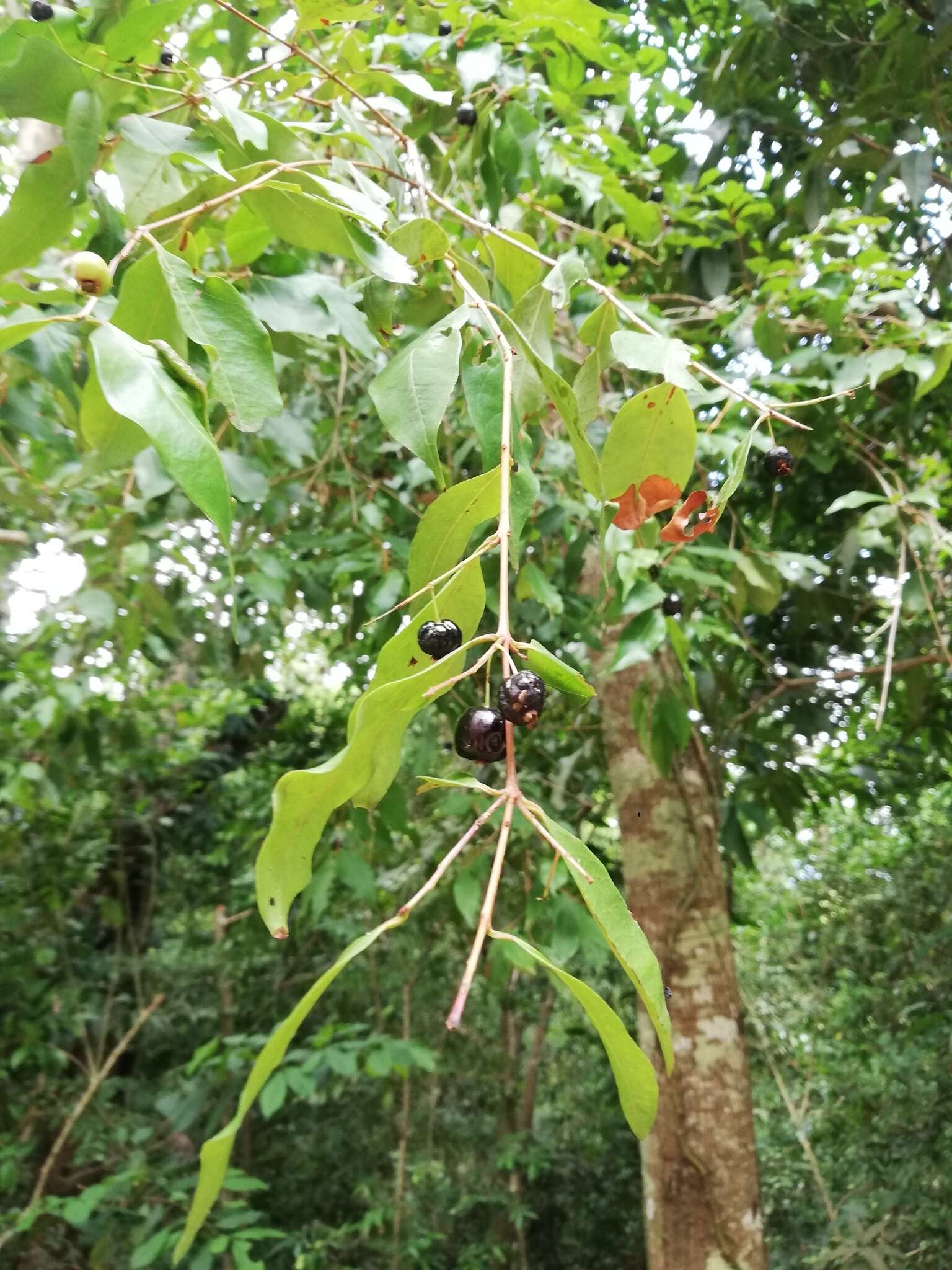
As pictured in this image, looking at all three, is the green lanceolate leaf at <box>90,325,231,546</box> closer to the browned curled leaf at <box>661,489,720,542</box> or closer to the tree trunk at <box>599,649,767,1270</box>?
the browned curled leaf at <box>661,489,720,542</box>

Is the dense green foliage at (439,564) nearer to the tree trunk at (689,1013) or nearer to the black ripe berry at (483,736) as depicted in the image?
the black ripe berry at (483,736)

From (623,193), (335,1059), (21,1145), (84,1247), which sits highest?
(623,193)

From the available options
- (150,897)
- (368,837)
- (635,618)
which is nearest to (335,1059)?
(368,837)

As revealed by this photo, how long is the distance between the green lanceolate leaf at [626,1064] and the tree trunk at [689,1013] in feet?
3.33

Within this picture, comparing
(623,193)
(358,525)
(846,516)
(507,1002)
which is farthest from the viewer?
(507,1002)

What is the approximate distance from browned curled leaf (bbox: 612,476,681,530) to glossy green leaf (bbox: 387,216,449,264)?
0.21m

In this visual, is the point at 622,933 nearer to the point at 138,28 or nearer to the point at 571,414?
the point at 571,414

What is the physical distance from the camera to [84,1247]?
9.72 feet

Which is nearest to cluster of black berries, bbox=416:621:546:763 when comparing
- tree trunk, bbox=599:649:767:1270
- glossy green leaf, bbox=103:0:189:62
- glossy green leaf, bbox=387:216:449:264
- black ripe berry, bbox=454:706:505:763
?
black ripe berry, bbox=454:706:505:763

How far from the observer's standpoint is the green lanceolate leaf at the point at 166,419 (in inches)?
16.2

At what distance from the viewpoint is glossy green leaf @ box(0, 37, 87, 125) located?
0.57m

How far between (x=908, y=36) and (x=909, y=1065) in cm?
274

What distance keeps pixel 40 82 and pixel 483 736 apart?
514mm

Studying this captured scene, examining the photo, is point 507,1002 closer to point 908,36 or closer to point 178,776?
point 178,776
